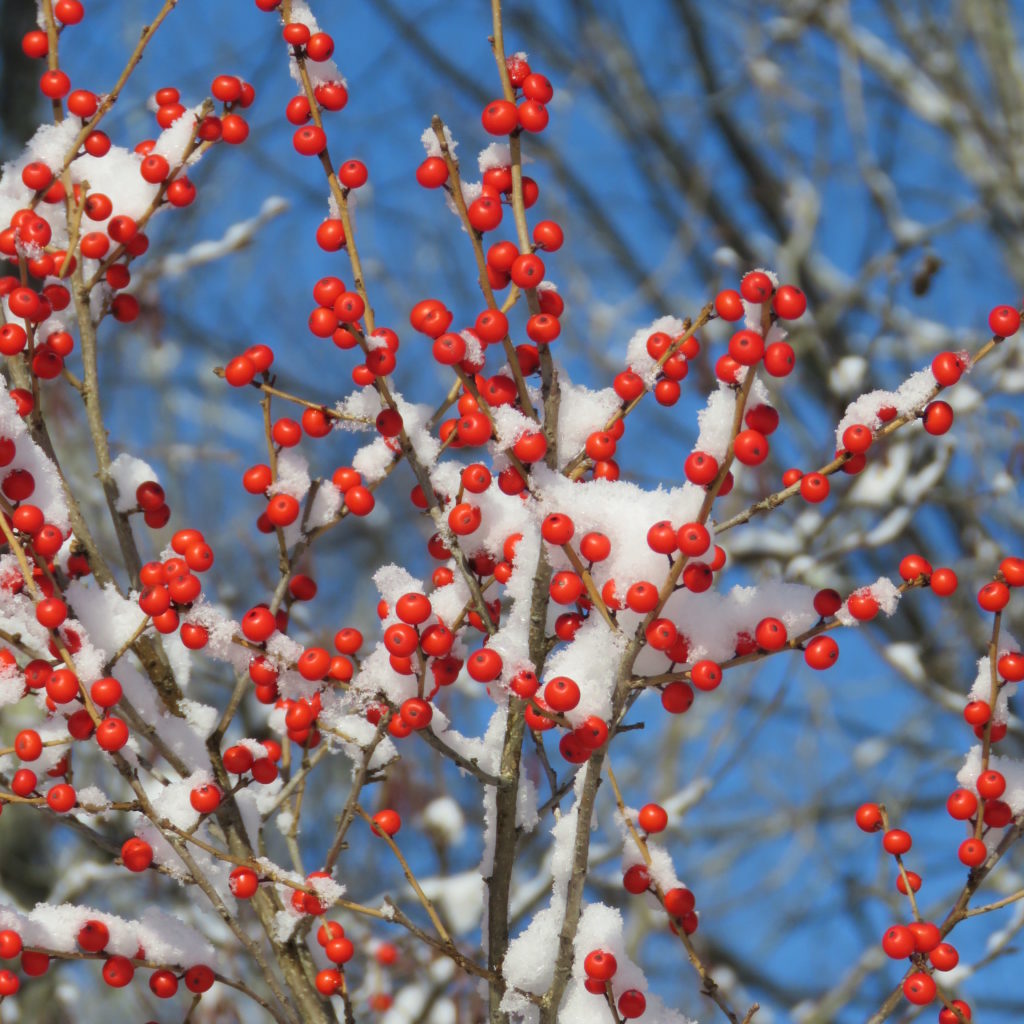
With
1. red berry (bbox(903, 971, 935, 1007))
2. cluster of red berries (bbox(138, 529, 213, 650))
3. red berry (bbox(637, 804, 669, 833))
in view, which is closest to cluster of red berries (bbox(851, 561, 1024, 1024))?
red berry (bbox(903, 971, 935, 1007))

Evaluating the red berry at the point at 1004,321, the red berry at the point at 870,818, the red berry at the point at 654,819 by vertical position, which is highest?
the red berry at the point at 1004,321

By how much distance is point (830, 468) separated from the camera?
1.51 meters

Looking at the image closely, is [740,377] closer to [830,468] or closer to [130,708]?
[830,468]

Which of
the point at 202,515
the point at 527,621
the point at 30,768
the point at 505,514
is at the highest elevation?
the point at 202,515

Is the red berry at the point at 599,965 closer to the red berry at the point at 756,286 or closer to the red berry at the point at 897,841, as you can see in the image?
the red berry at the point at 897,841

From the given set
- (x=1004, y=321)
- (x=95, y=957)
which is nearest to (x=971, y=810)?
(x=1004, y=321)

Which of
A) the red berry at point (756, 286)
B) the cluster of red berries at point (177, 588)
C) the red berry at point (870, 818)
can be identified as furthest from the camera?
the red berry at point (870, 818)

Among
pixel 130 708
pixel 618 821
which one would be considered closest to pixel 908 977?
pixel 618 821

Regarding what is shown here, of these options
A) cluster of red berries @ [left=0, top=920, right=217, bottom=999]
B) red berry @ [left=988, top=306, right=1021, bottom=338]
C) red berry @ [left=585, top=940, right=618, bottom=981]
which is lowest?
cluster of red berries @ [left=0, top=920, right=217, bottom=999]

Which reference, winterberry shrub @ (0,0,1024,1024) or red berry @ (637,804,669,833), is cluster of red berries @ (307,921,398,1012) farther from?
red berry @ (637,804,669,833)

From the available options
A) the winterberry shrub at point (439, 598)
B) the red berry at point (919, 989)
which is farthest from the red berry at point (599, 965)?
the red berry at point (919, 989)

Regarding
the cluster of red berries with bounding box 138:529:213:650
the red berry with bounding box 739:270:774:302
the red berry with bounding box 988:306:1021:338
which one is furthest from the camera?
the cluster of red berries with bounding box 138:529:213:650

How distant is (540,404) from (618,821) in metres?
0.76

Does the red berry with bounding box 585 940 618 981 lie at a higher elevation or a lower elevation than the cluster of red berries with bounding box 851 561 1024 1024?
lower
